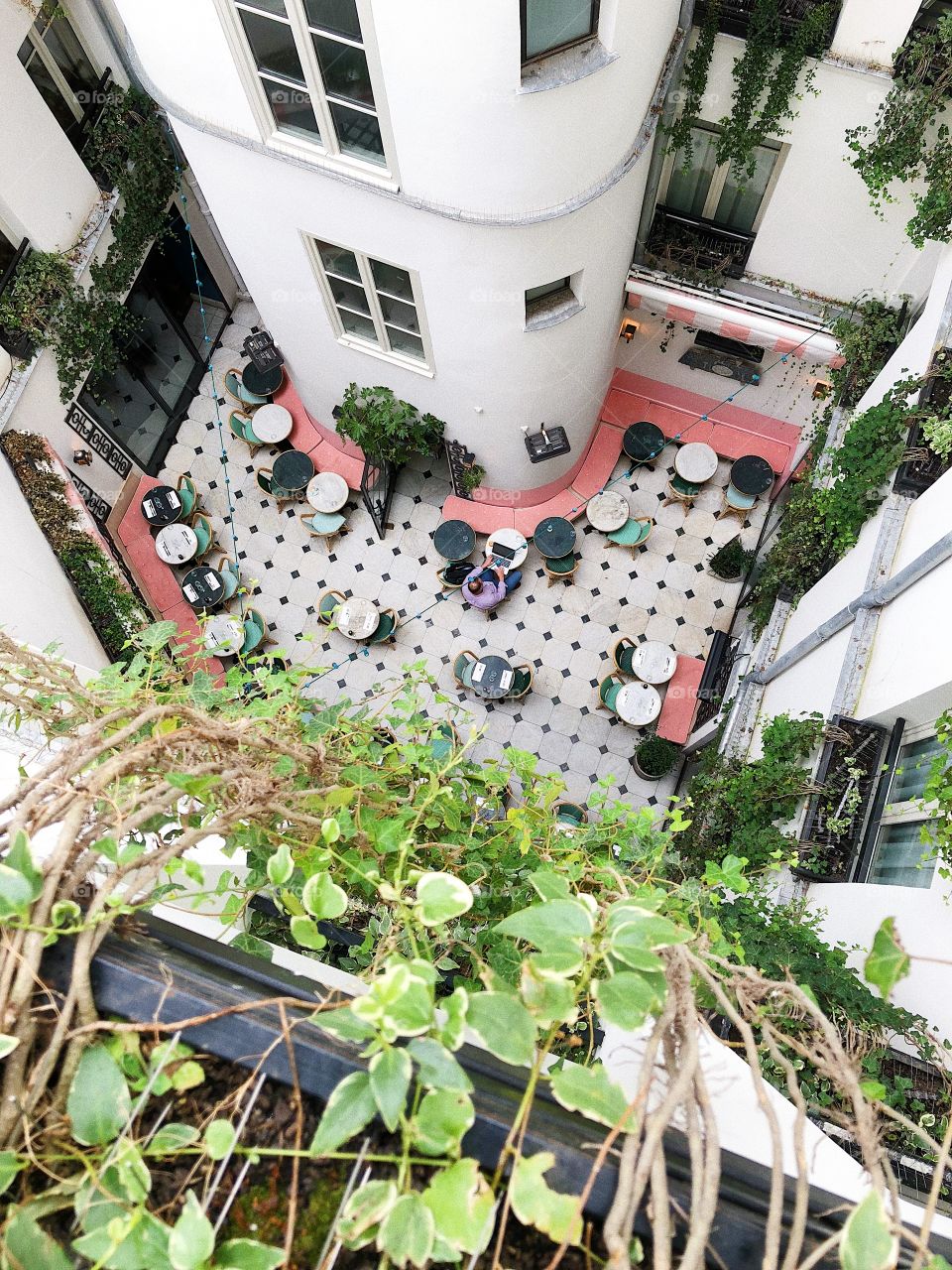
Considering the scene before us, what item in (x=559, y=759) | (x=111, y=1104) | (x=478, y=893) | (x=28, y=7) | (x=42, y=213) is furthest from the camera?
(x=559, y=759)

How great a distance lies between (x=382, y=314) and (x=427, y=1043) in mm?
7271

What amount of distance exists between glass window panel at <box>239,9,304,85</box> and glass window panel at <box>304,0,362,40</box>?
25 cm

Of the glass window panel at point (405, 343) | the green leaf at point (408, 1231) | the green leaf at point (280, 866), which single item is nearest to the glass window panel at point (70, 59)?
the glass window panel at point (405, 343)

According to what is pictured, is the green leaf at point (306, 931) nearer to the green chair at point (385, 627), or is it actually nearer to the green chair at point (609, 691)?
the green chair at point (609, 691)

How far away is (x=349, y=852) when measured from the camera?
7.84 feet

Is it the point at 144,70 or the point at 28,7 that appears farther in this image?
the point at 28,7

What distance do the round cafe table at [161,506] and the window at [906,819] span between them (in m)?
8.25

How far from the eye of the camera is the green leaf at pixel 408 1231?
1182 mm

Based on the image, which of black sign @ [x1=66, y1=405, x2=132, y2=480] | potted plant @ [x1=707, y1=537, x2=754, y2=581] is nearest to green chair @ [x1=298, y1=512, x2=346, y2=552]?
black sign @ [x1=66, y1=405, x2=132, y2=480]

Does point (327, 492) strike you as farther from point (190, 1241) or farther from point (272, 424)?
point (190, 1241)

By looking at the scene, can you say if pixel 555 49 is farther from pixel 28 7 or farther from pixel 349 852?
pixel 28 7

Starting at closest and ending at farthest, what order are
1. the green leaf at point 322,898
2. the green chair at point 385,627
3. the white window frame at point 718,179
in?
1. the green leaf at point 322,898
2. the white window frame at point 718,179
3. the green chair at point 385,627

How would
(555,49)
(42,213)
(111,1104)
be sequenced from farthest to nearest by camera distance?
(42,213)
(555,49)
(111,1104)

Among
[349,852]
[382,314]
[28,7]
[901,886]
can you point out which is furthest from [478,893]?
[28,7]
